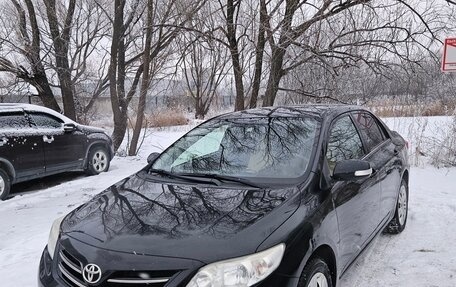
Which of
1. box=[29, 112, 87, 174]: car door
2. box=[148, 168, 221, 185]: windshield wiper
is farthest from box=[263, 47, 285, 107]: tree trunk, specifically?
box=[148, 168, 221, 185]: windshield wiper

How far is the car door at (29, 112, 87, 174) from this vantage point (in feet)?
25.6

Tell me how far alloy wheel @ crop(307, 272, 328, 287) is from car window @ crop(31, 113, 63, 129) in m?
6.68

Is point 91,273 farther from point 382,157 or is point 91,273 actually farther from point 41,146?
point 41,146

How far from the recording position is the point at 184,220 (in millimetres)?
2541

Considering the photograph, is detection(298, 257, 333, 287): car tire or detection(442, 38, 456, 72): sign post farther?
detection(442, 38, 456, 72): sign post

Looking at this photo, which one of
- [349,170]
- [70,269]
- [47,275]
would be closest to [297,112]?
[349,170]

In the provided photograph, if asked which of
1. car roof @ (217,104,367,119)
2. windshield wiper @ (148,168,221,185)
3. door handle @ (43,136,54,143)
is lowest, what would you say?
door handle @ (43,136,54,143)

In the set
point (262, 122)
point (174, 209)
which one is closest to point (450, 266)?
point (262, 122)

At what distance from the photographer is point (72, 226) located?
2.79m

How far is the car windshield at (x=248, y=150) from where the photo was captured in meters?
3.20

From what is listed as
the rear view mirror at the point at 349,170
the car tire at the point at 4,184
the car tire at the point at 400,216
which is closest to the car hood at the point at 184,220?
the rear view mirror at the point at 349,170

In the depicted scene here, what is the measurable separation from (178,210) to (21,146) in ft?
18.5

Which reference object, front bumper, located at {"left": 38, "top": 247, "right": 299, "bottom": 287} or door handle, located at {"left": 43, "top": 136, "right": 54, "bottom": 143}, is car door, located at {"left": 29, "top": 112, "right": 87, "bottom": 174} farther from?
front bumper, located at {"left": 38, "top": 247, "right": 299, "bottom": 287}

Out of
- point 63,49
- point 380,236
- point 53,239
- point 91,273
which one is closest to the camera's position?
point 91,273
